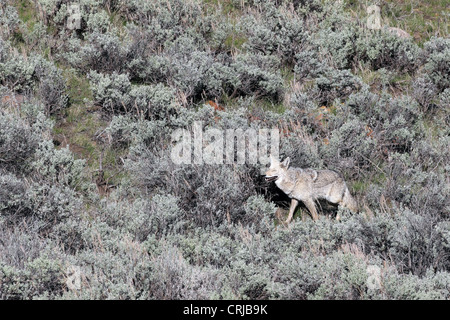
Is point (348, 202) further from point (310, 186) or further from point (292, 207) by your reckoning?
point (292, 207)

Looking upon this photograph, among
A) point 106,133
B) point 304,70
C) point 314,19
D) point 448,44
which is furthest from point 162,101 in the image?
point 448,44

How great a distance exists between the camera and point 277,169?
29.1ft

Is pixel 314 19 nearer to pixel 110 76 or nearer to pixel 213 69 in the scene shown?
pixel 213 69

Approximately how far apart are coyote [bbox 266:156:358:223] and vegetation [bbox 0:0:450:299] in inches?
10.8

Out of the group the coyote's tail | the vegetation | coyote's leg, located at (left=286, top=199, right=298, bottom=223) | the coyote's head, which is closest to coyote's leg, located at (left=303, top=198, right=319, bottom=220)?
coyote's leg, located at (left=286, top=199, right=298, bottom=223)

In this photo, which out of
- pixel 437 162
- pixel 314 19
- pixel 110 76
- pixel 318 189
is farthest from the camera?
pixel 314 19

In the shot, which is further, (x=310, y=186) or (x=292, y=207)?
(x=292, y=207)

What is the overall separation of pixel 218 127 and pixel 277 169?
1.44 m

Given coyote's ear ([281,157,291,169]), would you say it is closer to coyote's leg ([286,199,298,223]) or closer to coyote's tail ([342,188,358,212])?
coyote's leg ([286,199,298,223])

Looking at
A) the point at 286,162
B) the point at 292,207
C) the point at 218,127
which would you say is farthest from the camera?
the point at 218,127

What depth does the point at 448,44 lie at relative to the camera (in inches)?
470

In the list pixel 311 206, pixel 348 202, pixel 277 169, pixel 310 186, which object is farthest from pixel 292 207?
pixel 348 202

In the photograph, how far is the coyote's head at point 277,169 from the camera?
8805 millimetres
